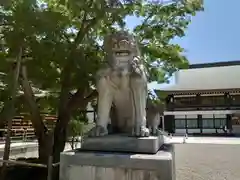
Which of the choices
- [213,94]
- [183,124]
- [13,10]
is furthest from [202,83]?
[13,10]

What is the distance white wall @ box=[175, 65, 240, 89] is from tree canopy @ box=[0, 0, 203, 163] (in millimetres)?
25158

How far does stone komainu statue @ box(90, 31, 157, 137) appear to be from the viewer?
316cm

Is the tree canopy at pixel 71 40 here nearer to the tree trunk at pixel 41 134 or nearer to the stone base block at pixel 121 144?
the tree trunk at pixel 41 134

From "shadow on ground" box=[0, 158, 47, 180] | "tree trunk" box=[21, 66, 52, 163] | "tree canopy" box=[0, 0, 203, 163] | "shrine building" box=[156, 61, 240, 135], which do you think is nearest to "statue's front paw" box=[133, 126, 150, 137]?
"tree canopy" box=[0, 0, 203, 163]

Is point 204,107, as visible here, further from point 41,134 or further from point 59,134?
point 59,134

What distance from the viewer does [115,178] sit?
280cm

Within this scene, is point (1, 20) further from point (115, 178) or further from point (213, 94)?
point (213, 94)

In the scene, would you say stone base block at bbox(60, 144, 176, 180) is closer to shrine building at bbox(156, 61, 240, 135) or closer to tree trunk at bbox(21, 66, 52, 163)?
tree trunk at bbox(21, 66, 52, 163)

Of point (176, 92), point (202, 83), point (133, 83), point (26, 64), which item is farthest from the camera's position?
point (202, 83)

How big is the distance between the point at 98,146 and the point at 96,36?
3.49 meters

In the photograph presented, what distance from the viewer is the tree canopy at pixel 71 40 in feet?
14.1

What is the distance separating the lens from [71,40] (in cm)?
579

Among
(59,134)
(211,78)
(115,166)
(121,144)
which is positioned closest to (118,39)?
(121,144)

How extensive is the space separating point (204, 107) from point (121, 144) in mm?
29139
